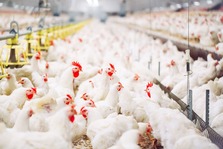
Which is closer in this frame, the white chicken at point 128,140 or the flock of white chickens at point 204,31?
the white chicken at point 128,140

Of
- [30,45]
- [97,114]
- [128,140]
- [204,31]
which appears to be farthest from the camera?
[204,31]

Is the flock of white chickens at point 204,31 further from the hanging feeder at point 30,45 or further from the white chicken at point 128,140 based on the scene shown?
the hanging feeder at point 30,45

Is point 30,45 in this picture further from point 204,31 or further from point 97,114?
point 204,31

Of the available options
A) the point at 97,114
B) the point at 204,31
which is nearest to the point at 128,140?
the point at 97,114

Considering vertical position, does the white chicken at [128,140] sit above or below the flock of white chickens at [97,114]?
below

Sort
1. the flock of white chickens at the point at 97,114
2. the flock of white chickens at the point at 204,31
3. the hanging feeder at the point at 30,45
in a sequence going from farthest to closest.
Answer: the flock of white chickens at the point at 204,31, the hanging feeder at the point at 30,45, the flock of white chickens at the point at 97,114

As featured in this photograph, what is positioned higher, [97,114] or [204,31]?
[204,31]

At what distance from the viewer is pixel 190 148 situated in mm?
2920

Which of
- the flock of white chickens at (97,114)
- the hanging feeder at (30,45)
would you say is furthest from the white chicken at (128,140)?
the hanging feeder at (30,45)

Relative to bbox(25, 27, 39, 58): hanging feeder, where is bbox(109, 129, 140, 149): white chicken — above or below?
below

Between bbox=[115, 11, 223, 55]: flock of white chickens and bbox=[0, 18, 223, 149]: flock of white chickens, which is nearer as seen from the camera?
bbox=[0, 18, 223, 149]: flock of white chickens

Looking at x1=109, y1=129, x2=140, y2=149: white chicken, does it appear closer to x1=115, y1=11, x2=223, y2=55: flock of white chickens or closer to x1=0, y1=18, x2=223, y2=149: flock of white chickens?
x1=0, y1=18, x2=223, y2=149: flock of white chickens

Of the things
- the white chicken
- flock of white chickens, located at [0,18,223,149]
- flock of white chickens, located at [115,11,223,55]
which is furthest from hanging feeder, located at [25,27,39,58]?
the white chicken

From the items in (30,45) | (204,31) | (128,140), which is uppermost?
(204,31)
